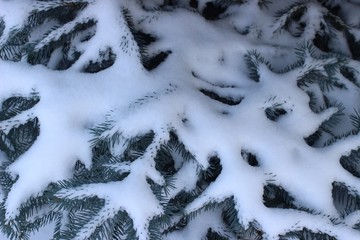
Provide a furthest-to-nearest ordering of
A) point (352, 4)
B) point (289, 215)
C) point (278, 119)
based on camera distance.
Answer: point (352, 4), point (278, 119), point (289, 215)

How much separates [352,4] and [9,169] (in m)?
1.01

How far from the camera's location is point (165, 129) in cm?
94

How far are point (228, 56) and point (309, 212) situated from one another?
15.9 inches

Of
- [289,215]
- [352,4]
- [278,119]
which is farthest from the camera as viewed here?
[352,4]

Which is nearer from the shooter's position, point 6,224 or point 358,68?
point 6,224

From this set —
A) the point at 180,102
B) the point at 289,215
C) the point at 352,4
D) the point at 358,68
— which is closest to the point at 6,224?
the point at 180,102

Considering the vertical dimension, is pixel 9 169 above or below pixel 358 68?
below

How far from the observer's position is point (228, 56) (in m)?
1.11

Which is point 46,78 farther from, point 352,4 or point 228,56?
point 352,4

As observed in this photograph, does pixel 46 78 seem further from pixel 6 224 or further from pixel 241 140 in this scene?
pixel 241 140

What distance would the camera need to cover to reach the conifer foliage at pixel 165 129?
3.06 feet

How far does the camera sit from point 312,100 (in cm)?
106

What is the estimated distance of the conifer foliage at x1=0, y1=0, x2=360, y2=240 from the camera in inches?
36.7

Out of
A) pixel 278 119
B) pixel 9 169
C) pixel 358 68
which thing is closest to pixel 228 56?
pixel 278 119
